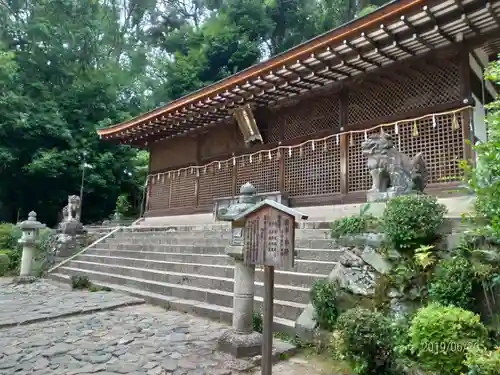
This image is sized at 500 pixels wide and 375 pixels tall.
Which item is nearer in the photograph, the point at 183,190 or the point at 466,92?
the point at 466,92

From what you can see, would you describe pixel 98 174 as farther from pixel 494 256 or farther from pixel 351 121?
pixel 494 256

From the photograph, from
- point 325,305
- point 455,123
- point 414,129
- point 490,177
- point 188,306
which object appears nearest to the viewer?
point 490,177

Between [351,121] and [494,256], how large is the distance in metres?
6.70

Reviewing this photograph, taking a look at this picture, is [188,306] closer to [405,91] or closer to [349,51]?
[349,51]

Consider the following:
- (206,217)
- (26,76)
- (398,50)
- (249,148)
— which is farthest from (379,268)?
(26,76)

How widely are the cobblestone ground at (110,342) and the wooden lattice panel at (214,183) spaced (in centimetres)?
607

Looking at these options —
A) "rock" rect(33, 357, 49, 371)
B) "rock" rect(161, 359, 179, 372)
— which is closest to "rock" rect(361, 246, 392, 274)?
"rock" rect(161, 359, 179, 372)

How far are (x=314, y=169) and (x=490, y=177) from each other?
6.54m

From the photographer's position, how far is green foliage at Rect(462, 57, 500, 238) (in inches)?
151

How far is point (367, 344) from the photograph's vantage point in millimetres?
3477

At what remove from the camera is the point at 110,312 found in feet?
22.4

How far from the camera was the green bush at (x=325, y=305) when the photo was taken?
4.76 meters

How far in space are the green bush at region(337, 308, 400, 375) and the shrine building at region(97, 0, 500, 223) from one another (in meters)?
3.31
